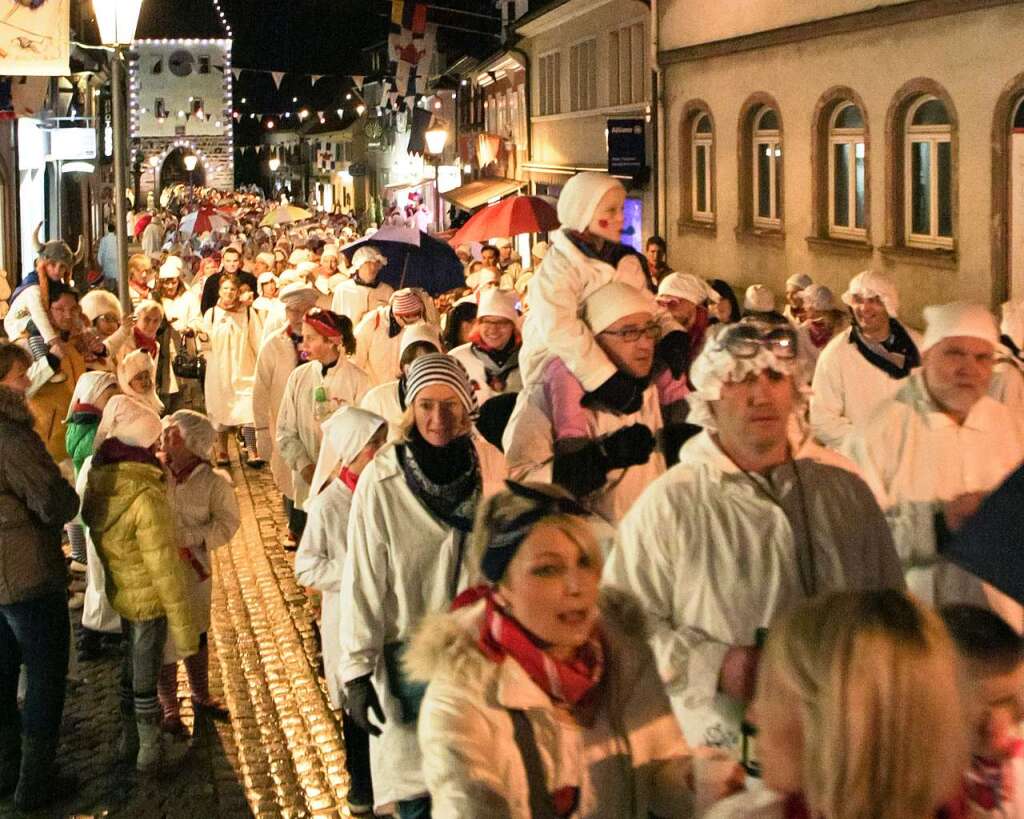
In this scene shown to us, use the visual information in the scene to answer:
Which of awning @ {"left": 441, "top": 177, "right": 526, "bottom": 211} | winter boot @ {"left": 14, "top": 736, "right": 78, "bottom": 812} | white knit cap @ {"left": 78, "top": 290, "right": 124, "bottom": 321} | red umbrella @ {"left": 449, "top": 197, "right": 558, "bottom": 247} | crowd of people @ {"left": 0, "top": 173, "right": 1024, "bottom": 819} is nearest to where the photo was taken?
crowd of people @ {"left": 0, "top": 173, "right": 1024, "bottom": 819}

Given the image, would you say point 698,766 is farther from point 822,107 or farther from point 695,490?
point 822,107

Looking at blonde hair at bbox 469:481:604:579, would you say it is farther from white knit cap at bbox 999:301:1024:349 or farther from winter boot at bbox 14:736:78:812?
white knit cap at bbox 999:301:1024:349

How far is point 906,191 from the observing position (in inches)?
704

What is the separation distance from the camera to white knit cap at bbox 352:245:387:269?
15550 mm

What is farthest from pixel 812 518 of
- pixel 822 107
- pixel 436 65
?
pixel 436 65

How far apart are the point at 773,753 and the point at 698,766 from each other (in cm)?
111

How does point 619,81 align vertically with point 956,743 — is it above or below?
above

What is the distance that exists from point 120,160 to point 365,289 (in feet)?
8.46

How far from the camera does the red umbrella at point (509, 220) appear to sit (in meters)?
18.4

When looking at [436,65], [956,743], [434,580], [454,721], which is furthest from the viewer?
[436,65]

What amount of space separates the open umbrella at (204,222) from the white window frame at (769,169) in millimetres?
17681

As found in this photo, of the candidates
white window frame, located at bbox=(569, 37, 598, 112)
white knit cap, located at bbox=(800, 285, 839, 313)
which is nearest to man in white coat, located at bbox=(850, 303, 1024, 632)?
white knit cap, located at bbox=(800, 285, 839, 313)

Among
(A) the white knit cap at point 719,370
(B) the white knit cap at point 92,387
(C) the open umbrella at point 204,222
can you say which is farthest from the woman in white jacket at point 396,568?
(C) the open umbrella at point 204,222

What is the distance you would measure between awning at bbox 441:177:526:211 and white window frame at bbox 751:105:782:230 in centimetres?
760
